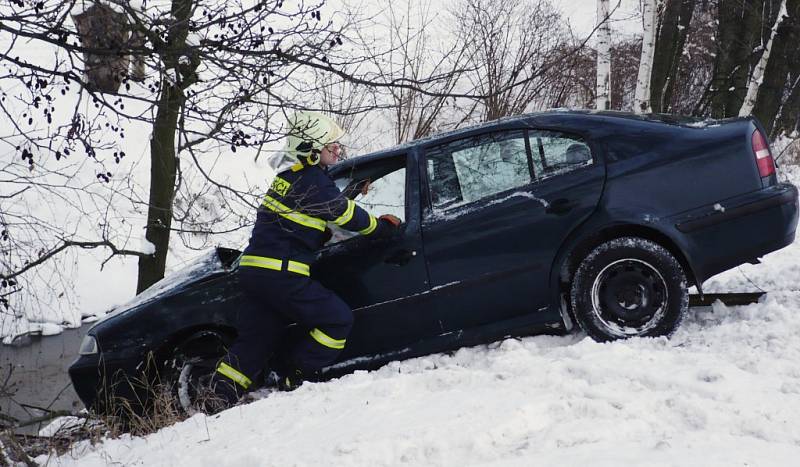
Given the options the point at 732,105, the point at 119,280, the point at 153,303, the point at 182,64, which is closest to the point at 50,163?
the point at 119,280

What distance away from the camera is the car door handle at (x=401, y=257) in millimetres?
4590

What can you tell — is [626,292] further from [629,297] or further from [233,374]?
[233,374]

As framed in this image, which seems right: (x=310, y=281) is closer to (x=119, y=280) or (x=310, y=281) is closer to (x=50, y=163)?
(x=119, y=280)

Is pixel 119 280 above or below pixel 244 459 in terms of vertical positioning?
above

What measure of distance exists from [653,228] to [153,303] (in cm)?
321

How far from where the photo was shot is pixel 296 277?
4.53 metres

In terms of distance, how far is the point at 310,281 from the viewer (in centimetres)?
457

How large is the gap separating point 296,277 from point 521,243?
54.9 inches

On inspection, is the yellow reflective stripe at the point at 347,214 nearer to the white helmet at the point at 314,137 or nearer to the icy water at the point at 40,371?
the white helmet at the point at 314,137

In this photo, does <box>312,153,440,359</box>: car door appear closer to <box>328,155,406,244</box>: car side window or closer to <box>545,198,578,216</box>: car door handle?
<box>328,155,406,244</box>: car side window

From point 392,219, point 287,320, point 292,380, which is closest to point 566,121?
point 392,219

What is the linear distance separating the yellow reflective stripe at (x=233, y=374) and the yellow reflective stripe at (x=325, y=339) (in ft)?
1.69

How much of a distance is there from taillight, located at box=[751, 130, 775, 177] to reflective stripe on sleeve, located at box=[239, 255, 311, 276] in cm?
278

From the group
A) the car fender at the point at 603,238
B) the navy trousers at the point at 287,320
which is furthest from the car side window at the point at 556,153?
the navy trousers at the point at 287,320
